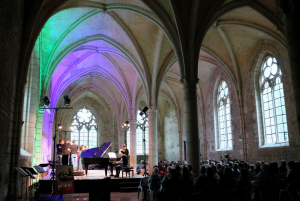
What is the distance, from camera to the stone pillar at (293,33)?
15.2ft

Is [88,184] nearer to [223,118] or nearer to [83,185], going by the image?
[83,185]

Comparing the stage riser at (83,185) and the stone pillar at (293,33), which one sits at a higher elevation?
the stone pillar at (293,33)

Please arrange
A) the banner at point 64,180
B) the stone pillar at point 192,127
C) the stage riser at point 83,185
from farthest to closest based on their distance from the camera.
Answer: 1. the stage riser at point 83,185
2. the stone pillar at point 192,127
3. the banner at point 64,180

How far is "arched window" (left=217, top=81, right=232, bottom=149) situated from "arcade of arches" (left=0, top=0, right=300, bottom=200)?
7 cm

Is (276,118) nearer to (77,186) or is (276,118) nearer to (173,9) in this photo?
(173,9)

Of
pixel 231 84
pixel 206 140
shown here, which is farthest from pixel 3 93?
pixel 206 140

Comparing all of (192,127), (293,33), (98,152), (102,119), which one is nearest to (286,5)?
(293,33)

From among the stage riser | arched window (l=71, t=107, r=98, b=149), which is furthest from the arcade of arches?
arched window (l=71, t=107, r=98, b=149)

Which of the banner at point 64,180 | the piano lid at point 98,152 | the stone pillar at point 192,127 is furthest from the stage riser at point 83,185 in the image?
the stone pillar at point 192,127

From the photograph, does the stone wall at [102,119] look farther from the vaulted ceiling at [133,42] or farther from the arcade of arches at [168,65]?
the vaulted ceiling at [133,42]

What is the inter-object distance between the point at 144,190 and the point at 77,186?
3669mm

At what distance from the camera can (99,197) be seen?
210 inches

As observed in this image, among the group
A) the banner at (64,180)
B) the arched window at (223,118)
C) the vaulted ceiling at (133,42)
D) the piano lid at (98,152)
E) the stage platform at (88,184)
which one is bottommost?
the stage platform at (88,184)

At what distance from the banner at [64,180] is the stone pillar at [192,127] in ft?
13.5
